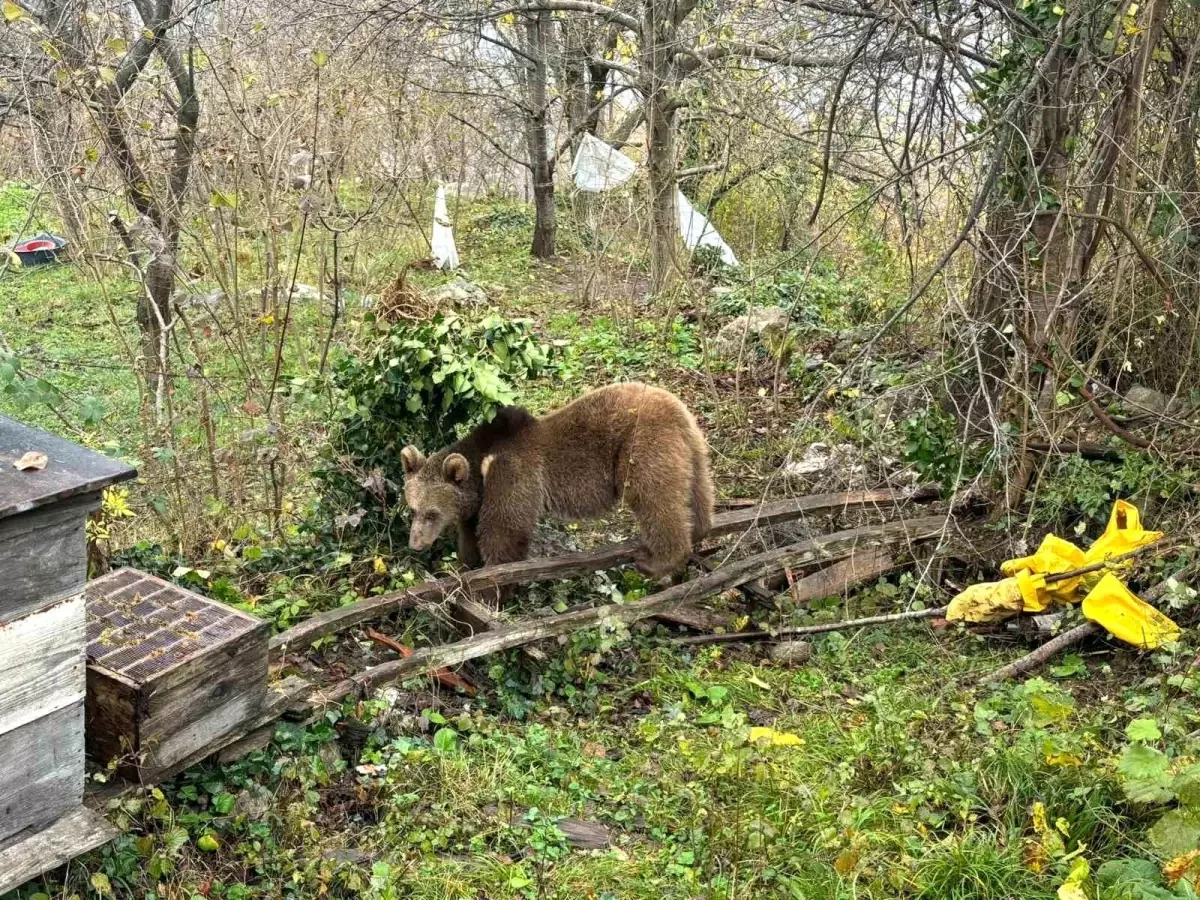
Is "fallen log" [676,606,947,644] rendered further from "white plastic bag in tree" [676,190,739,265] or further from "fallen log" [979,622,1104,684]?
"white plastic bag in tree" [676,190,739,265]

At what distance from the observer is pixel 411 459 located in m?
6.49

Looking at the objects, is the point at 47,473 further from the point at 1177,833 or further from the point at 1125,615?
the point at 1125,615

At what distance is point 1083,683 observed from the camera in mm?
5109

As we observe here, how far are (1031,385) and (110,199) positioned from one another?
6.67m

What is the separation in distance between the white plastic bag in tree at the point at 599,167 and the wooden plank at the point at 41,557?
9.93 m

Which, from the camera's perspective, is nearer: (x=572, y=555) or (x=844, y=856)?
(x=844, y=856)

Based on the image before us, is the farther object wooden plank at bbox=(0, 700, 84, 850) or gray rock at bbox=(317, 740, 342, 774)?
gray rock at bbox=(317, 740, 342, 774)

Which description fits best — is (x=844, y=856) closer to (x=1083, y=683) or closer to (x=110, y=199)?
(x=1083, y=683)

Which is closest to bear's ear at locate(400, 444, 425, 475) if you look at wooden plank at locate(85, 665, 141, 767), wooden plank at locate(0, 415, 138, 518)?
wooden plank at locate(85, 665, 141, 767)

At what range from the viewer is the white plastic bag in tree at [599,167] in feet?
41.4

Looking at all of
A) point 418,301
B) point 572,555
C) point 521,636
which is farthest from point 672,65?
point 521,636

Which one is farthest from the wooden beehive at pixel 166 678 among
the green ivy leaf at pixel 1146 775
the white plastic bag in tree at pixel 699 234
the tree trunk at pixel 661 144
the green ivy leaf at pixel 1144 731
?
the white plastic bag in tree at pixel 699 234

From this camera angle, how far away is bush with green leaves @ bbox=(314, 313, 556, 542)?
6.19 metres

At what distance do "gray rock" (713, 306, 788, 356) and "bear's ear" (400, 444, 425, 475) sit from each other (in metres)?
5.14
